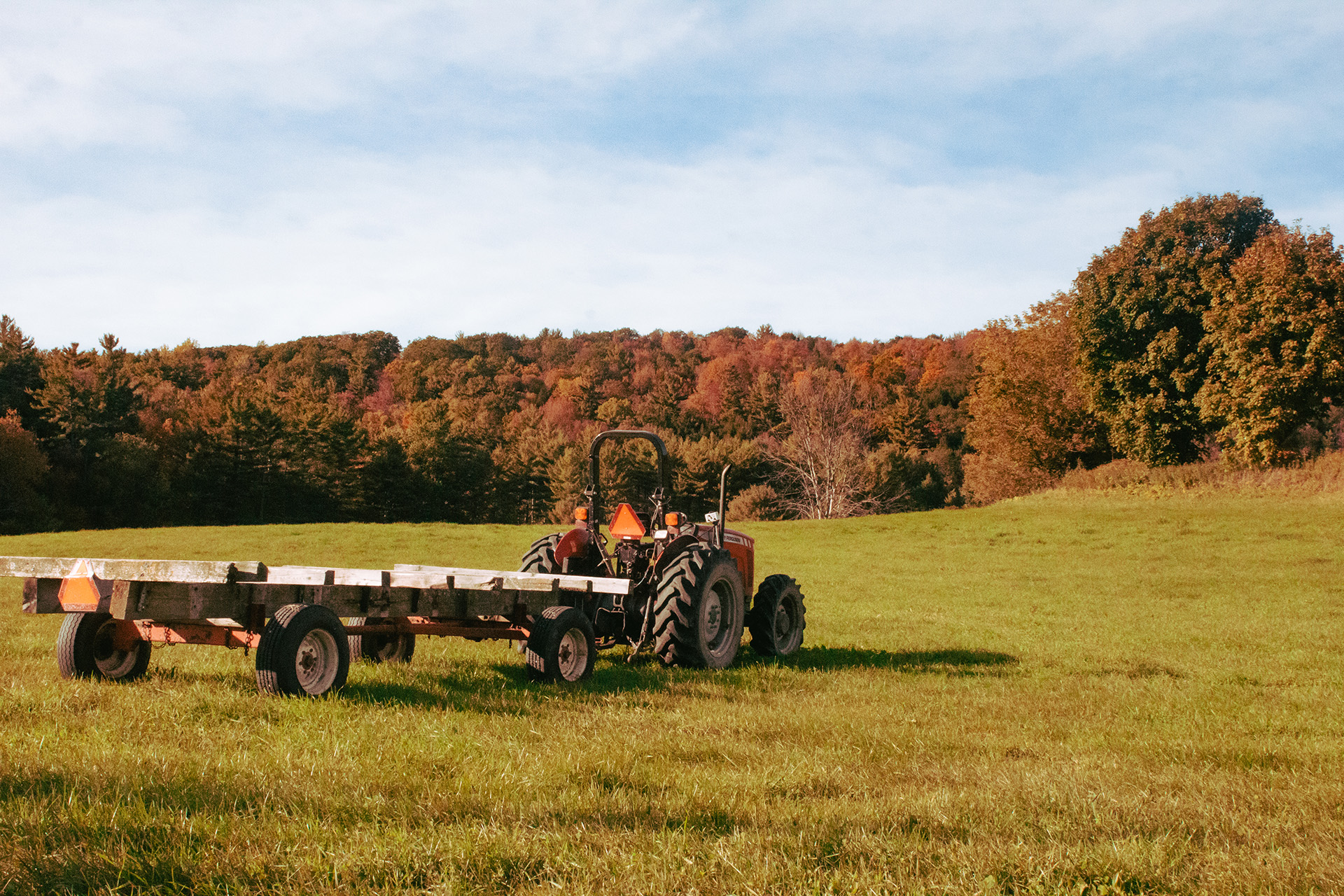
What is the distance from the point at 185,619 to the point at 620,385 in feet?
264

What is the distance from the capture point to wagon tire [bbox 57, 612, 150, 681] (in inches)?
255

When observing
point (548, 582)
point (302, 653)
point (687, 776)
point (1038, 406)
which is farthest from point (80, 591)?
point (1038, 406)

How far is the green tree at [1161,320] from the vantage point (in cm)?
3950

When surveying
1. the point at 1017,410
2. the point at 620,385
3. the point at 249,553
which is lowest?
the point at 249,553

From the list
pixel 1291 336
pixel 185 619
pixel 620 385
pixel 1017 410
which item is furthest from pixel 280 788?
pixel 620 385

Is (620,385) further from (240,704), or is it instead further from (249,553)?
(240,704)

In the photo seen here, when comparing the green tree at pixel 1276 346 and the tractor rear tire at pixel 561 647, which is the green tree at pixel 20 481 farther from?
the green tree at pixel 1276 346

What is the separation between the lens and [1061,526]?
106ft

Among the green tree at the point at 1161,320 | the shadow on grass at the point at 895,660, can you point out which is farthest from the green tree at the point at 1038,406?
the shadow on grass at the point at 895,660

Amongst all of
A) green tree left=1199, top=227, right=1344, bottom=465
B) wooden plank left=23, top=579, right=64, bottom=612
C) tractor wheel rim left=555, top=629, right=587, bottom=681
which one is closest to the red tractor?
tractor wheel rim left=555, top=629, right=587, bottom=681

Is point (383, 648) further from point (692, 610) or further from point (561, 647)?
point (692, 610)

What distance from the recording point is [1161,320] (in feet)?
132

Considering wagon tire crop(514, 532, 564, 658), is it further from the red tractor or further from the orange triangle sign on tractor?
the orange triangle sign on tractor

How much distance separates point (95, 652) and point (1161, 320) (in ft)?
141
